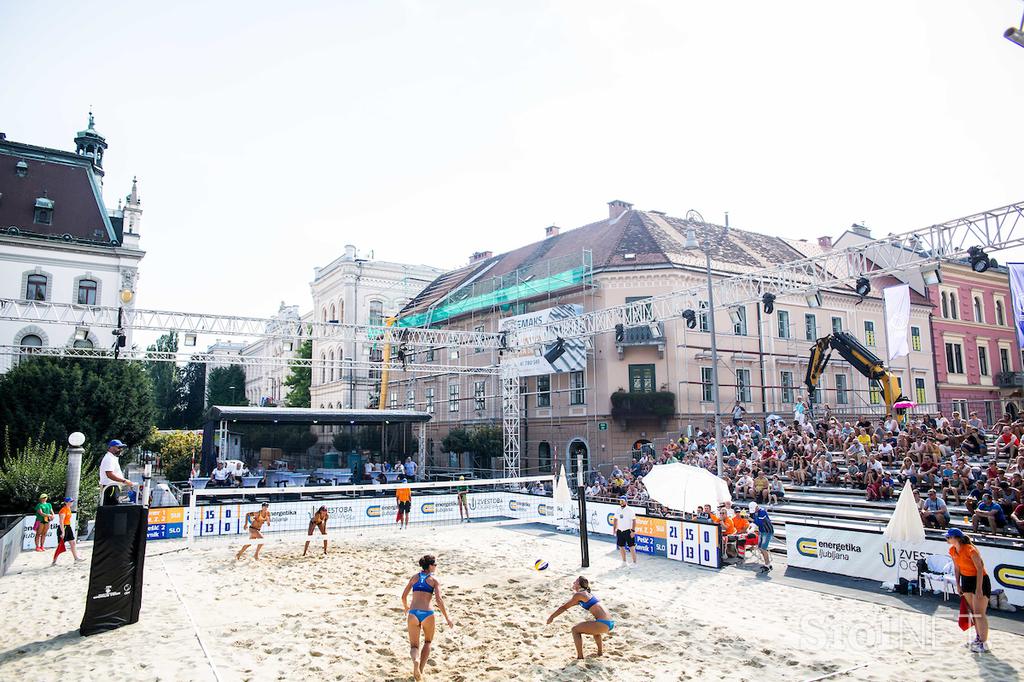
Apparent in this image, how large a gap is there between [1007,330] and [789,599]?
42345 millimetres

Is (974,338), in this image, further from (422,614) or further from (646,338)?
(422,614)

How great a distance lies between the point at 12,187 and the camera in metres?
41.0

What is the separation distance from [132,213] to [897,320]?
43397 millimetres

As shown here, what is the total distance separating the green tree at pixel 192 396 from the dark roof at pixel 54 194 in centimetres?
3697

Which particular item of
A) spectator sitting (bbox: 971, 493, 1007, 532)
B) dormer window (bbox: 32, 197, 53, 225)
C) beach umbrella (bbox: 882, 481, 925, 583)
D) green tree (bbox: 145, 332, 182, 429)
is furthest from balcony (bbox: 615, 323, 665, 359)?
green tree (bbox: 145, 332, 182, 429)

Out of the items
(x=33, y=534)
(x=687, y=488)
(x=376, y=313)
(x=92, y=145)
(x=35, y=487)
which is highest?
(x=92, y=145)

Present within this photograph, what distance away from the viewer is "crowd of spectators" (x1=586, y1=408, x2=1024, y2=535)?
1558cm

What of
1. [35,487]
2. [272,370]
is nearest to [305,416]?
[35,487]

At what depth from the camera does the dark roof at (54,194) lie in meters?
40.3

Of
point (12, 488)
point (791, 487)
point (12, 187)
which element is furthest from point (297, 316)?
point (791, 487)

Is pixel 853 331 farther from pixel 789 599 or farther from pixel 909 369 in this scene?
pixel 789 599

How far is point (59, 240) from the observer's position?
39.9 meters

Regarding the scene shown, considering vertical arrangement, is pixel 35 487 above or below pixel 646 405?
below

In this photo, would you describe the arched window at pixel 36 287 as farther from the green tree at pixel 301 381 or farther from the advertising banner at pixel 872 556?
the advertising banner at pixel 872 556
